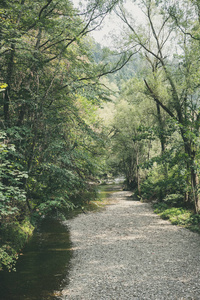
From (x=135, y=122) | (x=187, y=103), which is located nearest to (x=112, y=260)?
(x=187, y=103)

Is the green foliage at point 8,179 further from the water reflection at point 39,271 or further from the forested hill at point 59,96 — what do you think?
the water reflection at point 39,271

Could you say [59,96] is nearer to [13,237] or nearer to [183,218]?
[13,237]

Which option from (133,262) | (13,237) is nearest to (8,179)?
(13,237)

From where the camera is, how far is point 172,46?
1884 cm

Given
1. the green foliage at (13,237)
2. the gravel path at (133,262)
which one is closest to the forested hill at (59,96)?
the green foliage at (13,237)

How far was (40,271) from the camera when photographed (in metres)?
8.62

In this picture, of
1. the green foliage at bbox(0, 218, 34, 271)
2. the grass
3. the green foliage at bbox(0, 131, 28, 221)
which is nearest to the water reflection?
the green foliage at bbox(0, 218, 34, 271)

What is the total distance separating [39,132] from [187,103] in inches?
370

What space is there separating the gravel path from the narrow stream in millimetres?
434

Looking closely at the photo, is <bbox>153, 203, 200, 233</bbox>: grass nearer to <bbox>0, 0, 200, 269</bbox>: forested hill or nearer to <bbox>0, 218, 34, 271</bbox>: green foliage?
<bbox>0, 0, 200, 269</bbox>: forested hill

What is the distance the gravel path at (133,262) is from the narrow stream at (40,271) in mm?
434

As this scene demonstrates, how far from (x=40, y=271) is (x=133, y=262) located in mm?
3803

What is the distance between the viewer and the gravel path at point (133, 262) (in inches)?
276

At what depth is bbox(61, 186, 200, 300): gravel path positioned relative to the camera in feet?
23.0
